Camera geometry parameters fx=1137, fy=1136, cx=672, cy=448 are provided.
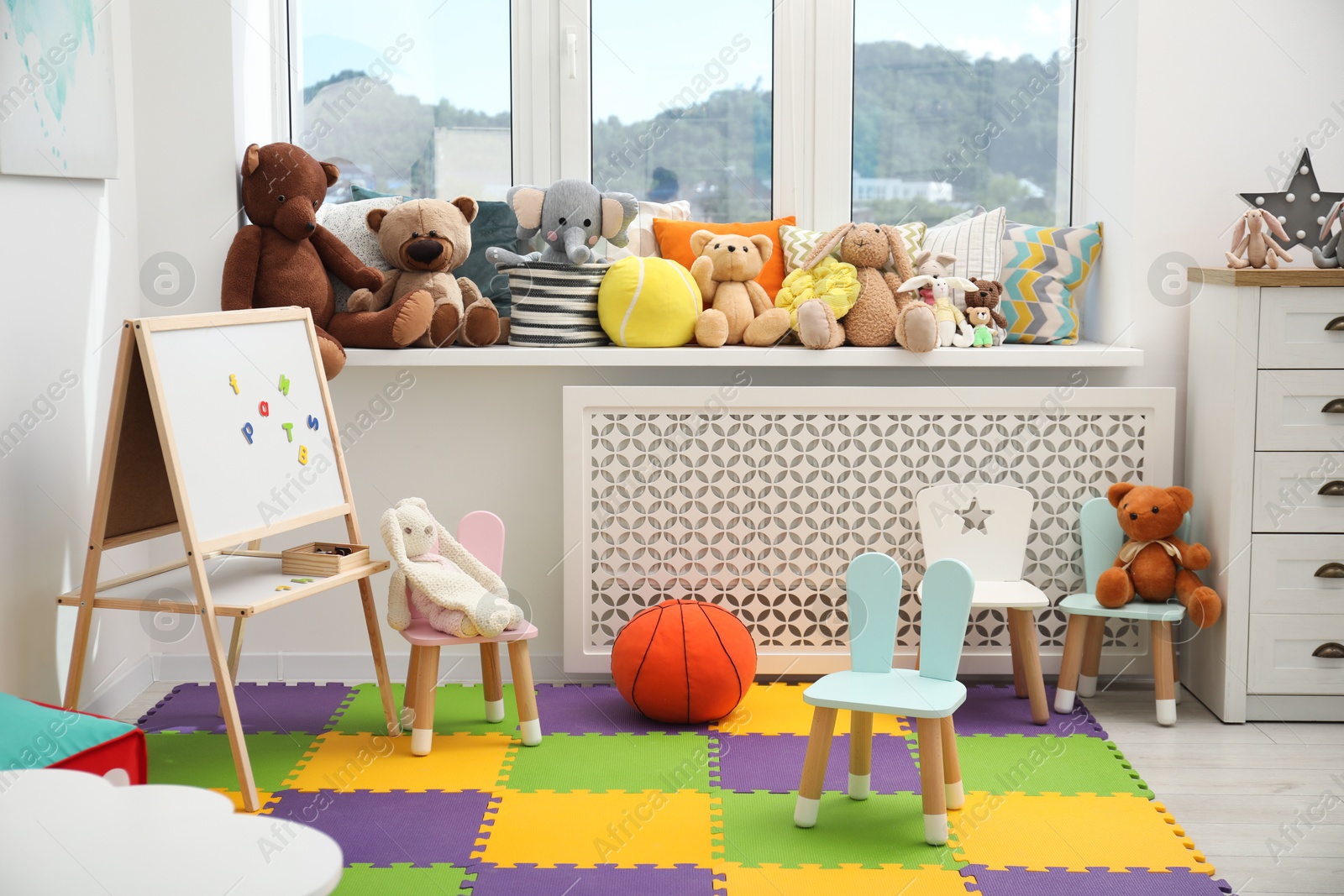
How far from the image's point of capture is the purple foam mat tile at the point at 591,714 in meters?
2.46

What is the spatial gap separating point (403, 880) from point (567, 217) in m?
1.60

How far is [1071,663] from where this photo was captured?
2570 millimetres

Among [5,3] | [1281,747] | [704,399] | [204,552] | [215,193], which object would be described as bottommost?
[1281,747]

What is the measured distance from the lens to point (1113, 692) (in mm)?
2723

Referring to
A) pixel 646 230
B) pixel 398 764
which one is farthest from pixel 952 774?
pixel 646 230

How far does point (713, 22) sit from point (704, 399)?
1.10m

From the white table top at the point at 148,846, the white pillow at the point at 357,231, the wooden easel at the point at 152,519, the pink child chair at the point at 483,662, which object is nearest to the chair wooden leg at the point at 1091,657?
the pink child chair at the point at 483,662

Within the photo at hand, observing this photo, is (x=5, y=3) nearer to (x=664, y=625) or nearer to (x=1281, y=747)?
(x=664, y=625)

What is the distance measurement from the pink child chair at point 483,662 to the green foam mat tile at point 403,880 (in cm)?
47

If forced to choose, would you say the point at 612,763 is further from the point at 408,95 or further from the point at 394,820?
the point at 408,95

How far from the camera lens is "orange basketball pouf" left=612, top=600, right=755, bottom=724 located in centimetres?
241

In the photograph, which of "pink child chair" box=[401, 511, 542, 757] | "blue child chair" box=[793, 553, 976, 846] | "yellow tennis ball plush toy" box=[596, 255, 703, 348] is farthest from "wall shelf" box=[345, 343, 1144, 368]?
"blue child chair" box=[793, 553, 976, 846]

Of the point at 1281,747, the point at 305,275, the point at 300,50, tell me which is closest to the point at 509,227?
the point at 305,275

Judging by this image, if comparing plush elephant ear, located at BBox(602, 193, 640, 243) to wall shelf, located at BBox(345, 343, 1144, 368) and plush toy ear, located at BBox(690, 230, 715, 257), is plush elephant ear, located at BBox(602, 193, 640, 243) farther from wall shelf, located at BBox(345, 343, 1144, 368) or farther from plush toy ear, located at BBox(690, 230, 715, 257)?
wall shelf, located at BBox(345, 343, 1144, 368)
